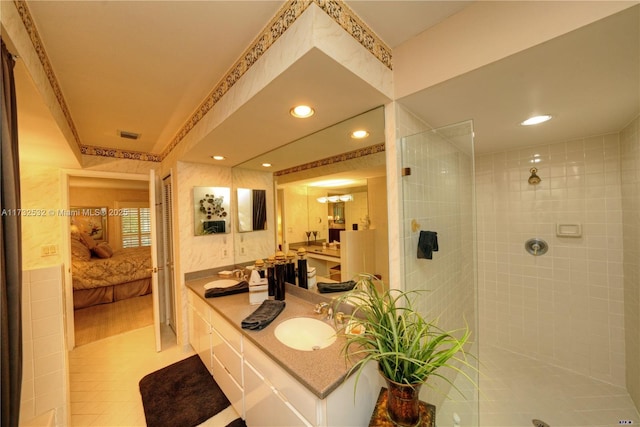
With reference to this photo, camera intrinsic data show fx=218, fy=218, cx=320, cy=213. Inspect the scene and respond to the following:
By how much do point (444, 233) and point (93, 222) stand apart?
6.34 meters

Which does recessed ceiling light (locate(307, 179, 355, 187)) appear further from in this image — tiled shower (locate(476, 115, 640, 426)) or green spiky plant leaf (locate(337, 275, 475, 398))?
tiled shower (locate(476, 115, 640, 426))

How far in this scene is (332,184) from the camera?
1841 millimetres

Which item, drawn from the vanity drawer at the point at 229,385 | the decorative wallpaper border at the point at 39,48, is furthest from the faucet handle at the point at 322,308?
the decorative wallpaper border at the point at 39,48

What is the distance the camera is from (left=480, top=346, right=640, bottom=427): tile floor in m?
1.59

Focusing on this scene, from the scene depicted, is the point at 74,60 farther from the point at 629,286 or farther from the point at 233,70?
the point at 629,286

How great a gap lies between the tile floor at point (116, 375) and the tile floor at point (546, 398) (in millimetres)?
2055

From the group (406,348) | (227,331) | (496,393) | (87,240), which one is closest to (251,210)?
(227,331)

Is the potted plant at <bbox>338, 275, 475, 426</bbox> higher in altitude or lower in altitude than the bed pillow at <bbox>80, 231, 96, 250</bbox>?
lower

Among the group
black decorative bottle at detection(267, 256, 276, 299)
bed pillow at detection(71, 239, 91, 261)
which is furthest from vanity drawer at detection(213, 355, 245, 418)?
bed pillow at detection(71, 239, 91, 261)

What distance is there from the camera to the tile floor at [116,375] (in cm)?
163

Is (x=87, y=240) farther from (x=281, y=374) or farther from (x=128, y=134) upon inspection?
(x=281, y=374)

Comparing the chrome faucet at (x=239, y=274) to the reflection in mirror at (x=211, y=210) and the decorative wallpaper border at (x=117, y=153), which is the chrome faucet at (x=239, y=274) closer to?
the reflection in mirror at (x=211, y=210)

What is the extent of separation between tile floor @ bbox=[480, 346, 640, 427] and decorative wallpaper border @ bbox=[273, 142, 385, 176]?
2115mm

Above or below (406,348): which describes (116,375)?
below
